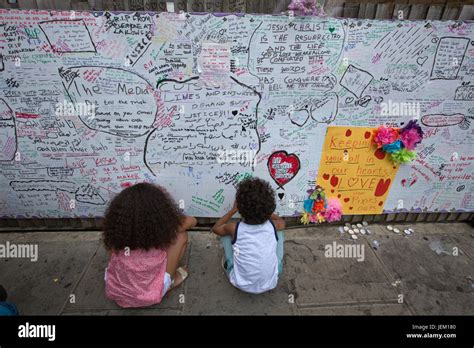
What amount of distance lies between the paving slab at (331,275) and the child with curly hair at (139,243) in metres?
1.41

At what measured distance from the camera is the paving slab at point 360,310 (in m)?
2.49

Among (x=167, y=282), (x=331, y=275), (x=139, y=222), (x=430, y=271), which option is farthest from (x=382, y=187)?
(x=139, y=222)

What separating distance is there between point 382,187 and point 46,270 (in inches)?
159

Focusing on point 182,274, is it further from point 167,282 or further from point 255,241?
point 255,241

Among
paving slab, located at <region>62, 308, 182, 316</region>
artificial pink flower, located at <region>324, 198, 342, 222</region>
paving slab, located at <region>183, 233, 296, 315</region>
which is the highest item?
artificial pink flower, located at <region>324, 198, 342, 222</region>

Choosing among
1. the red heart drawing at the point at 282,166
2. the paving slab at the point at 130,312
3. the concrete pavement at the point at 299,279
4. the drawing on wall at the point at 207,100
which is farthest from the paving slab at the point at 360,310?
the red heart drawing at the point at 282,166

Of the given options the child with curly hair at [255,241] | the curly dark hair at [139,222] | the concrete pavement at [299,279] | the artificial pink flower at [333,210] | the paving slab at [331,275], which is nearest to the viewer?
the curly dark hair at [139,222]

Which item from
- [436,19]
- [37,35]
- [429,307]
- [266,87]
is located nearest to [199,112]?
[266,87]

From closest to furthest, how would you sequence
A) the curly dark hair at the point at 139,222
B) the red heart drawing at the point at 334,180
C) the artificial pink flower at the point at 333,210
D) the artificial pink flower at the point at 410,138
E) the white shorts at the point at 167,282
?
1. the curly dark hair at the point at 139,222
2. the white shorts at the point at 167,282
3. the artificial pink flower at the point at 410,138
4. the red heart drawing at the point at 334,180
5. the artificial pink flower at the point at 333,210

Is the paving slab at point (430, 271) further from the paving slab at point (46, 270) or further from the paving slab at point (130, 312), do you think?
the paving slab at point (46, 270)

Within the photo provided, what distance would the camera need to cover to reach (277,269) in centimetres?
252

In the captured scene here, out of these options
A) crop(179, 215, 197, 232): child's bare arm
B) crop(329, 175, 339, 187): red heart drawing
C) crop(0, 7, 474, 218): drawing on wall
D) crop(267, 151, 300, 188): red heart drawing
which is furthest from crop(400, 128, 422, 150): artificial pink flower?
crop(179, 215, 197, 232): child's bare arm

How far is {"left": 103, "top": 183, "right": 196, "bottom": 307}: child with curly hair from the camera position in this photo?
7.22ft

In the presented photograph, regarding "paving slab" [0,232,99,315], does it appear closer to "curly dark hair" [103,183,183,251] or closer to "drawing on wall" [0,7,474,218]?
"drawing on wall" [0,7,474,218]
